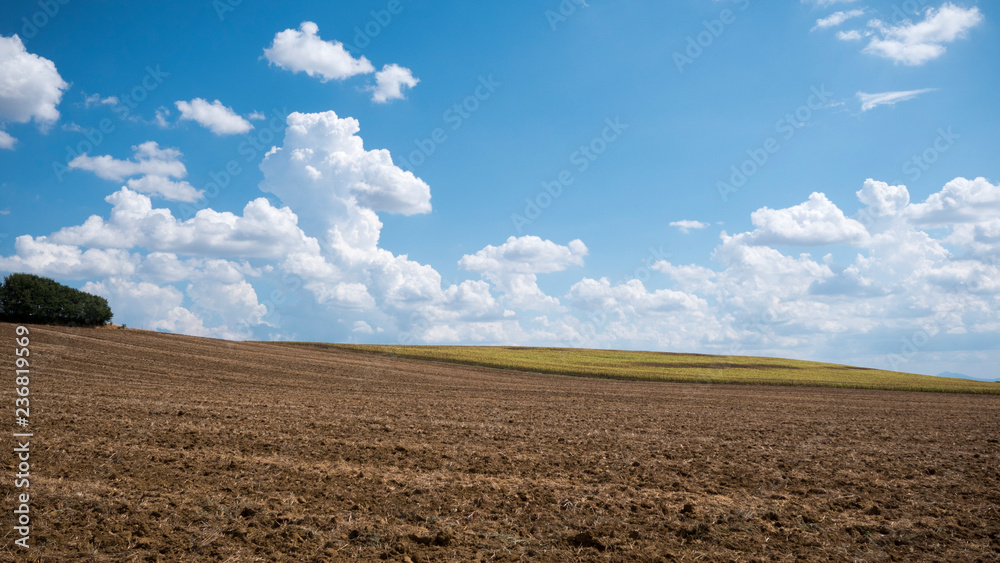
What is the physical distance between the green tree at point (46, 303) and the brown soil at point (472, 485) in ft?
116

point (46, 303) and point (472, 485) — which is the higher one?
point (46, 303)

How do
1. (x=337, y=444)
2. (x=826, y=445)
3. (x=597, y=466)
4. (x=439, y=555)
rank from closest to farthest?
(x=439, y=555) → (x=597, y=466) → (x=337, y=444) → (x=826, y=445)

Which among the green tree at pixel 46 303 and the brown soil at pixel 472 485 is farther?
the green tree at pixel 46 303

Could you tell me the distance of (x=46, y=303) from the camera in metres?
45.0

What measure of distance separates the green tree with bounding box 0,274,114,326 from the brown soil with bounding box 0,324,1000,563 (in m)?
35.3

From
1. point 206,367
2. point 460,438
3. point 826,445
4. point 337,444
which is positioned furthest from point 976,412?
point 206,367

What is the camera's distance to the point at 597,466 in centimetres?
1055

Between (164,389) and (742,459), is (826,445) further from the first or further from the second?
(164,389)

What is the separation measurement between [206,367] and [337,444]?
22.8 meters

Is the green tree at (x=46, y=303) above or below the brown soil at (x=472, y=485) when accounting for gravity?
above

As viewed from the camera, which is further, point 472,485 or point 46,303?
point 46,303

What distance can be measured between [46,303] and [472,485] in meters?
54.4

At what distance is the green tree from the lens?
4372cm

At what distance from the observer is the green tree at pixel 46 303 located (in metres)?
43.7
